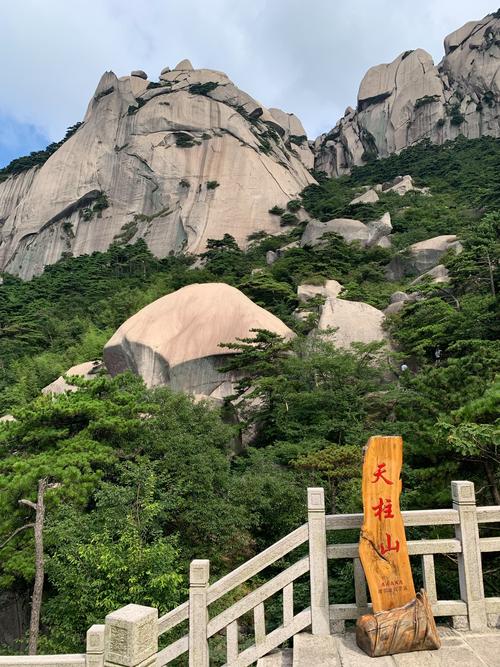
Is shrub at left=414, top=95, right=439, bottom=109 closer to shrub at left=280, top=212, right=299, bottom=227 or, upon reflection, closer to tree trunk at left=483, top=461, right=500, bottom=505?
shrub at left=280, top=212, right=299, bottom=227

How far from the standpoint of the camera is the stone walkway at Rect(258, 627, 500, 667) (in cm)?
310

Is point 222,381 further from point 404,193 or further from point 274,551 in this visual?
point 404,193

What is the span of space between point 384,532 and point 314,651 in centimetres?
104

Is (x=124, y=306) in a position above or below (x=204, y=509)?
above

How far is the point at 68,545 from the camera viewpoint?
571 cm

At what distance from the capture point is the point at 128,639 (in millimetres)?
2180

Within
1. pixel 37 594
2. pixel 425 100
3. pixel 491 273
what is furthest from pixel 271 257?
pixel 425 100

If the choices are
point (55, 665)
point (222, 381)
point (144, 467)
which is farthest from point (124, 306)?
point (55, 665)

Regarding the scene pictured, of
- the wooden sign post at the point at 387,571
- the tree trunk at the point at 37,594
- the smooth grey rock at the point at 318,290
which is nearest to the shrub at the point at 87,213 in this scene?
the smooth grey rock at the point at 318,290

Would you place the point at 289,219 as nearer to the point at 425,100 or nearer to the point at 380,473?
the point at 425,100

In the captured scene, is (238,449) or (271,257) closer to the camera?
(238,449)

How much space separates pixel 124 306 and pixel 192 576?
21.8 meters

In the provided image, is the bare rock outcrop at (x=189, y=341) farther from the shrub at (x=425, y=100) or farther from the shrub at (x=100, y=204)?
the shrub at (x=425, y=100)

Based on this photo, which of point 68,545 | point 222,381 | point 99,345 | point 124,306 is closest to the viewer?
point 68,545
